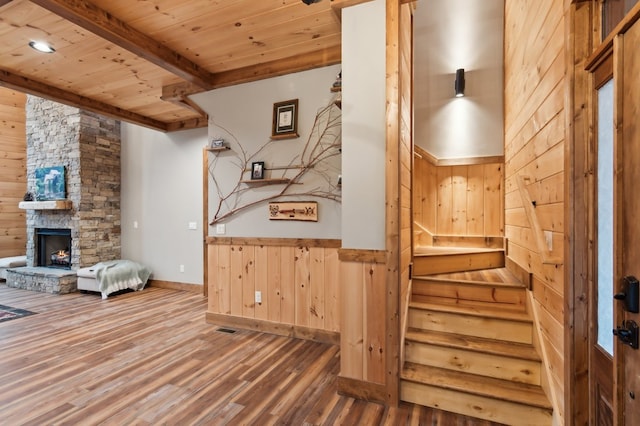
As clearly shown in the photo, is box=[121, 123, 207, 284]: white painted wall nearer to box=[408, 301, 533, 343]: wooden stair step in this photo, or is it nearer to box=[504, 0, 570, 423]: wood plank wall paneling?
box=[408, 301, 533, 343]: wooden stair step

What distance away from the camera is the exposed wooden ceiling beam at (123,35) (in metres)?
2.18

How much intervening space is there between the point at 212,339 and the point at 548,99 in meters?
3.55

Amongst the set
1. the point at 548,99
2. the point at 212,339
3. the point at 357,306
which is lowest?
the point at 212,339

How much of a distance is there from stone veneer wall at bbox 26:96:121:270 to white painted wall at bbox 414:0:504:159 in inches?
214

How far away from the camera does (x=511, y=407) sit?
186cm

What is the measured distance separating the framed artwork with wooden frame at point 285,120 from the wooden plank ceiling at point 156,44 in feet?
1.20

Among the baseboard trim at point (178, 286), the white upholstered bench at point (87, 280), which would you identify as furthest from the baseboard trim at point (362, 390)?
the white upholstered bench at point (87, 280)

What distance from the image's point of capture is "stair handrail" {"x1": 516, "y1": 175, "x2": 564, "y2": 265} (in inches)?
69.3

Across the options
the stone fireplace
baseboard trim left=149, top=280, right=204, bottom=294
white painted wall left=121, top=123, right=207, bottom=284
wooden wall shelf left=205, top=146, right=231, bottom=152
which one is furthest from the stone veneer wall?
wooden wall shelf left=205, top=146, right=231, bottom=152

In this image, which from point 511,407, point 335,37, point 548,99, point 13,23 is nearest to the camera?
point 511,407

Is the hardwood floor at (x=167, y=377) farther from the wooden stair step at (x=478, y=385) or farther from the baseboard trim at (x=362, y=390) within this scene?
the wooden stair step at (x=478, y=385)

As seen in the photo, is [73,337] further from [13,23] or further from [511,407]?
[511,407]

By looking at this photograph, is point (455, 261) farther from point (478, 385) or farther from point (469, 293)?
point (478, 385)

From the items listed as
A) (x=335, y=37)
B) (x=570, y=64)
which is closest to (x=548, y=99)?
(x=570, y=64)
